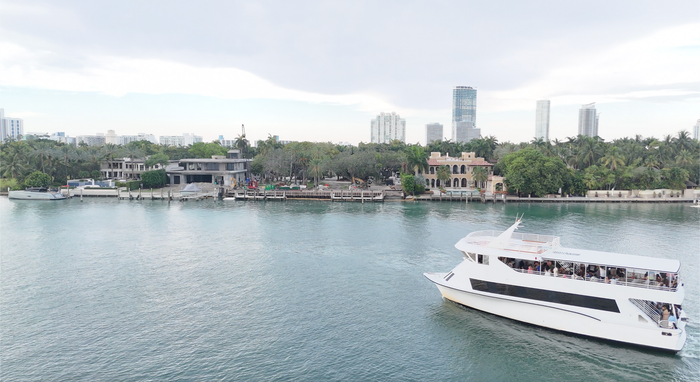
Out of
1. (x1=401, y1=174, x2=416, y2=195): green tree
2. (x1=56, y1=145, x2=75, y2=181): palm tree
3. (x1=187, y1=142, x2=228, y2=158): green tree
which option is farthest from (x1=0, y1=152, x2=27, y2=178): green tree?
(x1=401, y1=174, x2=416, y2=195): green tree

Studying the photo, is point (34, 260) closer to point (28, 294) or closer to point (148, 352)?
point (28, 294)

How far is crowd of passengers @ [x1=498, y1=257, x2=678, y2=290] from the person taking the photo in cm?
2184

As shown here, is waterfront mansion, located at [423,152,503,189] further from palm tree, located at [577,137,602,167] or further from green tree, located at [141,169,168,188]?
green tree, located at [141,169,168,188]

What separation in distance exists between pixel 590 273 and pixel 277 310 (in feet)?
53.9

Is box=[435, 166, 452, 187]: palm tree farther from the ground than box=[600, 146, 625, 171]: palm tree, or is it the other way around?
box=[600, 146, 625, 171]: palm tree

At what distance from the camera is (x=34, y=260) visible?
3556 centimetres

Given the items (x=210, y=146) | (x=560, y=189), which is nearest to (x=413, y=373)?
(x=560, y=189)

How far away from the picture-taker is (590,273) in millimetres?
23062

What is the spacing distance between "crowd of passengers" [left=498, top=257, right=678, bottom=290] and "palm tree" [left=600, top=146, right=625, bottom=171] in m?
63.6

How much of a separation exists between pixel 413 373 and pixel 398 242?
22.7m

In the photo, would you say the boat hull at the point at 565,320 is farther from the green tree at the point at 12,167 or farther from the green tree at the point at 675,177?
the green tree at the point at 12,167

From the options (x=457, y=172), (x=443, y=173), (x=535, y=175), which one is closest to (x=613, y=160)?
(x=535, y=175)

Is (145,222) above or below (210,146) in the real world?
below

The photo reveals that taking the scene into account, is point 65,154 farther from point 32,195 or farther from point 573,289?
point 573,289
